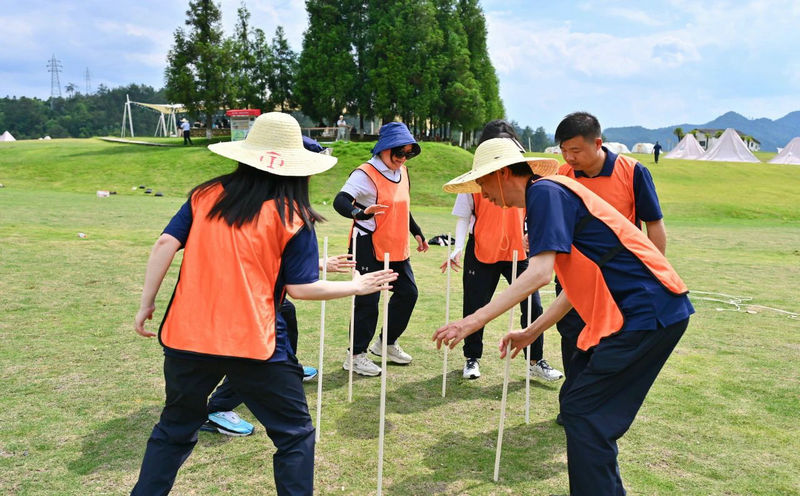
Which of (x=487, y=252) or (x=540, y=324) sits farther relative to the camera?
(x=487, y=252)

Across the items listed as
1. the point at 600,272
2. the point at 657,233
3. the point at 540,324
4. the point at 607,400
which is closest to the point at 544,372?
the point at 657,233

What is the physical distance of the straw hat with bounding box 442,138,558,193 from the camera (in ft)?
11.5

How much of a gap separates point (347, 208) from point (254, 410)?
2935 millimetres

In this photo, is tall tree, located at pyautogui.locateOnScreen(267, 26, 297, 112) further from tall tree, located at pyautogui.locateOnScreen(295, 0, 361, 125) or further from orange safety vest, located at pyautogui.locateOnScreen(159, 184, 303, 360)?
orange safety vest, located at pyautogui.locateOnScreen(159, 184, 303, 360)

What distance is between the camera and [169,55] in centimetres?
4731

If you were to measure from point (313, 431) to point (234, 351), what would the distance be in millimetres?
647

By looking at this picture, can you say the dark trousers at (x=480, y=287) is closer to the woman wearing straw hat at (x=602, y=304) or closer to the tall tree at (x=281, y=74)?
the woman wearing straw hat at (x=602, y=304)

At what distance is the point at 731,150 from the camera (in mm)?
66375

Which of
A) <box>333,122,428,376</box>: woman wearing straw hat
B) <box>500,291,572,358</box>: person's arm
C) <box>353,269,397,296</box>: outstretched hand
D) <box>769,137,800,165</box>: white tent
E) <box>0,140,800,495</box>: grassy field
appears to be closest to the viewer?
<box>353,269,397,296</box>: outstretched hand

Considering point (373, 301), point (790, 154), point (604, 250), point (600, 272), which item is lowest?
point (373, 301)

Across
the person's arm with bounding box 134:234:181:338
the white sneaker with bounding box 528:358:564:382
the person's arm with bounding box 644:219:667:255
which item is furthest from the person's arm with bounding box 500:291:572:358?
the white sneaker with bounding box 528:358:564:382

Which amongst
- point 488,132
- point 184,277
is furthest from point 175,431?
point 488,132

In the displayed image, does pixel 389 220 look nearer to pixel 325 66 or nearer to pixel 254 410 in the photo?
pixel 254 410

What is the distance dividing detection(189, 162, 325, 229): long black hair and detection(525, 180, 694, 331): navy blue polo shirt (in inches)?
47.9
